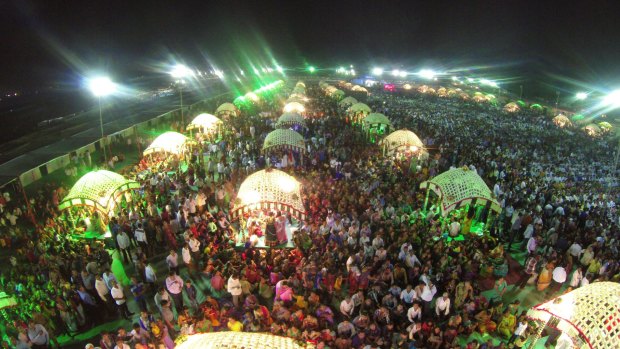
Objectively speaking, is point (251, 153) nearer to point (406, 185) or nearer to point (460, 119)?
point (406, 185)

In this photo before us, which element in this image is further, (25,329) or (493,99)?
(493,99)

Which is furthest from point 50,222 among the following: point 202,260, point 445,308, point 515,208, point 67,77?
point 67,77

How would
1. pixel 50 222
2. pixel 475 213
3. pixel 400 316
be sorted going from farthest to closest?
pixel 475 213 < pixel 50 222 < pixel 400 316

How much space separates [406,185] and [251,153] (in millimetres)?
7895

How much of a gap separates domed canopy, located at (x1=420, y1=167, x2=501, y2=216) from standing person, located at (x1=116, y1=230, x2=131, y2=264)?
964 centimetres

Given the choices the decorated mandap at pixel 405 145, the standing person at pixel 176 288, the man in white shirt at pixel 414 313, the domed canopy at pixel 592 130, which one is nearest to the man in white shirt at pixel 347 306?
the man in white shirt at pixel 414 313

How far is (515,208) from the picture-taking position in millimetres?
13727

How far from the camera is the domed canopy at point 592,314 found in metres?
5.09

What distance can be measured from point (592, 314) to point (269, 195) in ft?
25.5

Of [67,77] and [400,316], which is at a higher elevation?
[67,77]

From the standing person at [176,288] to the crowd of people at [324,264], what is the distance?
0.03m

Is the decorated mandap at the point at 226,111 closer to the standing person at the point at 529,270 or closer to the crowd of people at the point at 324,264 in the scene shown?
the crowd of people at the point at 324,264

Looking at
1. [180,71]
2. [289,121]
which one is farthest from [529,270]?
[180,71]

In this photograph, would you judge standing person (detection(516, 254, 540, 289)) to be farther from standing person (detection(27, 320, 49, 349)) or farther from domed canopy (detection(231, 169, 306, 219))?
standing person (detection(27, 320, 49, 349))
